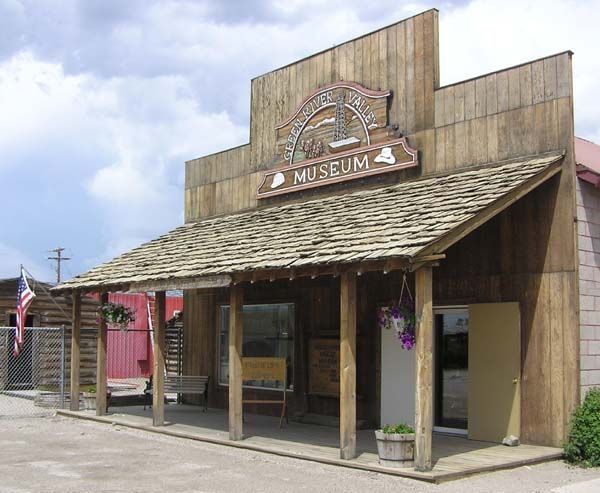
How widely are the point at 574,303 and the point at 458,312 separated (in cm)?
212

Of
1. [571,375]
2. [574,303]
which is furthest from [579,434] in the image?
[574,303]

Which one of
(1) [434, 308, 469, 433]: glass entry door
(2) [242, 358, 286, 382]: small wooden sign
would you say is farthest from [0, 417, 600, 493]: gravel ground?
(1) [434, 308, 469, 433]: glass entry door

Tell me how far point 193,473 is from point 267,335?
6.48m

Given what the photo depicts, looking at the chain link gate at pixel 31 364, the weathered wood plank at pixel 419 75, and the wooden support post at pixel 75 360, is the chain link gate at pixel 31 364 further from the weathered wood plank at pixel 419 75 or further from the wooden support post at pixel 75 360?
the weathered wood plank at pixel 419 75

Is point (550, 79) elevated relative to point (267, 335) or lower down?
elevated

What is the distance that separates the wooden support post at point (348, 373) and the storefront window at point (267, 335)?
5.11 meters

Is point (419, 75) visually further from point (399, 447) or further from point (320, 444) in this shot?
point (399, 447)

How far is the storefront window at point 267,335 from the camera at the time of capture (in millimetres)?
15258

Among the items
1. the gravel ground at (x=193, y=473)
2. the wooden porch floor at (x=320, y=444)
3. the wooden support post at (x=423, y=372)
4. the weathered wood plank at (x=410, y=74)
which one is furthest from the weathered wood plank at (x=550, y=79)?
the gravel ground at (x=193, y=473)

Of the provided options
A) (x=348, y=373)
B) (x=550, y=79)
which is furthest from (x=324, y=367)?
(x=550, y=79)

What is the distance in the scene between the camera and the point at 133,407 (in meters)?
16.7

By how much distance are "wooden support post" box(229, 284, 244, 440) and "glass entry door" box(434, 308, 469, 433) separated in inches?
125

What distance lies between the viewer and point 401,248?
9.16m

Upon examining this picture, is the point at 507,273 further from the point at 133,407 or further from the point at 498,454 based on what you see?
the point at 133,407
